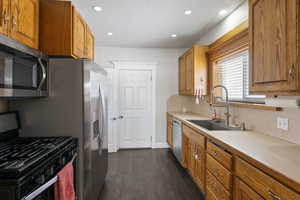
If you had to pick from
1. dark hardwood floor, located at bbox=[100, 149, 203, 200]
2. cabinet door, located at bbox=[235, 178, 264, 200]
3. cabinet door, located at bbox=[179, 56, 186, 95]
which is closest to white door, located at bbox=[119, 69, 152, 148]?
dark hardwood floor, located at bbox=[100, 149, 203, 200]

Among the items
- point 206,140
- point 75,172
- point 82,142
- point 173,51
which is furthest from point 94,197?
point 173,51

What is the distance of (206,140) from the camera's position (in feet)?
7.12

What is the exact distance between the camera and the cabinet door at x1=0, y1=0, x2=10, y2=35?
1202 mm

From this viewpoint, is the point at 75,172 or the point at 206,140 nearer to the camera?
the point at 75,172

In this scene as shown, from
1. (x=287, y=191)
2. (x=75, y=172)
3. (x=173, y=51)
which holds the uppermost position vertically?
(x=173, y=51)

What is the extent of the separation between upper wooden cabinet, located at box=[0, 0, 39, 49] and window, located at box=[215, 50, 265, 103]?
8.14ft

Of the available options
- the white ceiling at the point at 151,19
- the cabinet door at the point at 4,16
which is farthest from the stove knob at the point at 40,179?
the white ceiling at the point at 151,19

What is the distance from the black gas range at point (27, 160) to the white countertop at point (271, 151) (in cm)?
137

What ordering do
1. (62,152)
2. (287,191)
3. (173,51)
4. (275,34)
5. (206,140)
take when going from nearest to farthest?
(287,191) → (275,34) → (62,152) → (206,140) → (173,51)

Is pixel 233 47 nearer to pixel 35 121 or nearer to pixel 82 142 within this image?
pixel 82 142

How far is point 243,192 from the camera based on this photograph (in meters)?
1.41

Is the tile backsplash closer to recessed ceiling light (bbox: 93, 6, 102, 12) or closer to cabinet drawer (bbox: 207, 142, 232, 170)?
cabinet drawer (bbox: 207, 142, 232, 170)

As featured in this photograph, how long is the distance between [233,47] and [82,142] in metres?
2.37

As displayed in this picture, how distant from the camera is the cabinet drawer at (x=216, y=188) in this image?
1.67 m
